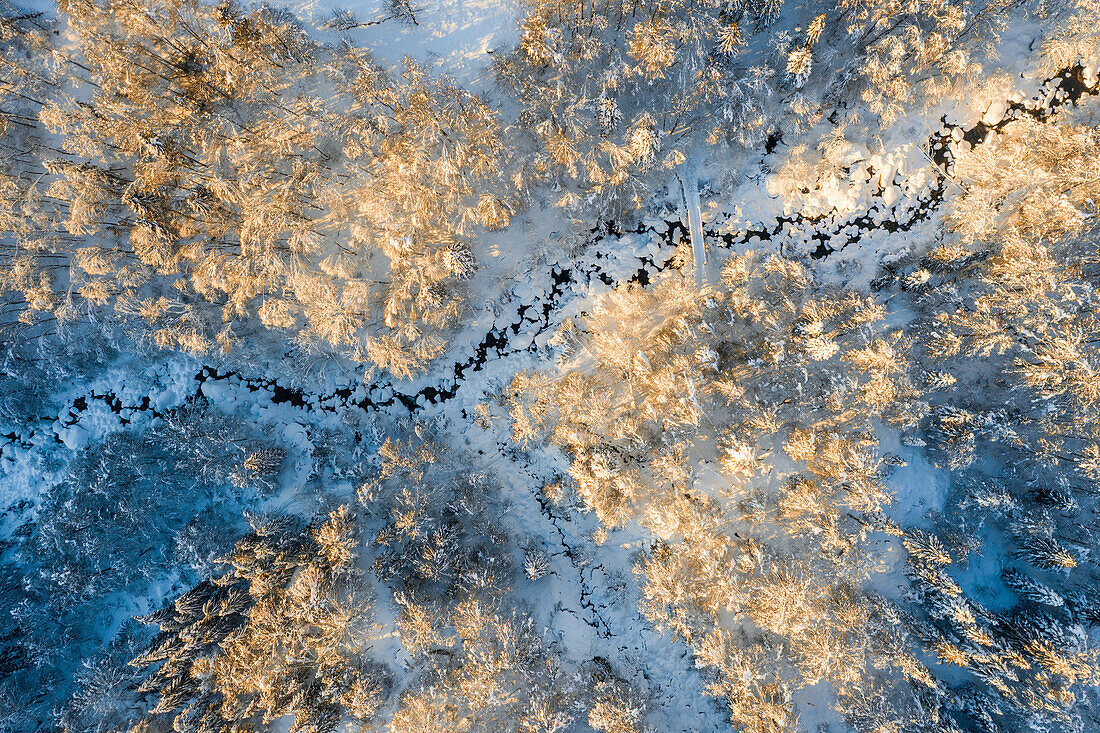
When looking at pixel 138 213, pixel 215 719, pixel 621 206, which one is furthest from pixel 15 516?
pixel 621 206

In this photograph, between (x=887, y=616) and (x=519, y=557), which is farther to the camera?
(x=519, y=557)

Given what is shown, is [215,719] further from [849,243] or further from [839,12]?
[839,12]

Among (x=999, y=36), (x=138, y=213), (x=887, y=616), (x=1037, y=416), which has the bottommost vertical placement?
(x=887, y=616)

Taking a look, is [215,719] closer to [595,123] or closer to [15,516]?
[15,516]

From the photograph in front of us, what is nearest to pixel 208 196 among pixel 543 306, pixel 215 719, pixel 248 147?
pixel 248 147

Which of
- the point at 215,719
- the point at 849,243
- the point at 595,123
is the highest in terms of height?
the point at 595,123

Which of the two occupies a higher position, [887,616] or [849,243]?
[849,243]
